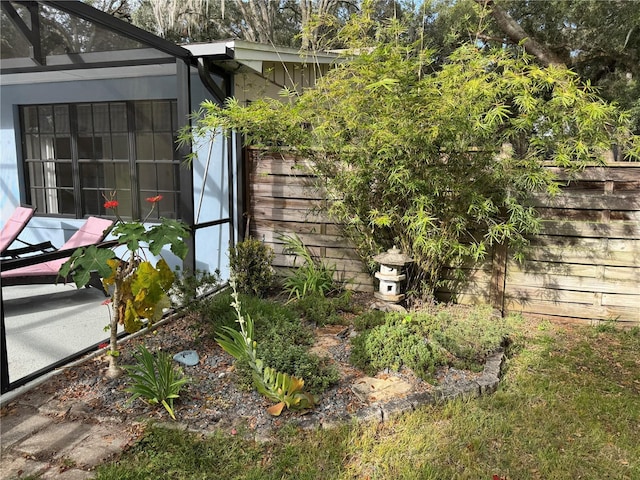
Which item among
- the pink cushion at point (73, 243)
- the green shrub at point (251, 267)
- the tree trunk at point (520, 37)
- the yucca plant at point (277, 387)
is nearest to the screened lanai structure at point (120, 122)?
the green shrub at point (251, 267)

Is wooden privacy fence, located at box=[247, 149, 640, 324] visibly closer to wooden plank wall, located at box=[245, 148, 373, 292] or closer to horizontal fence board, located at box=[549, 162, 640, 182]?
horizontal fence board, located at box=[549, 162, 640, 182]

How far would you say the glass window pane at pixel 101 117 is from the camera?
5.82 metres

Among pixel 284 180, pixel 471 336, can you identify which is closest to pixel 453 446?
pixel 471 336

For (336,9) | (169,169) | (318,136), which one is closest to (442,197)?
(318,136)

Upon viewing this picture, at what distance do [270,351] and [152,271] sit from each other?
952 millimetres

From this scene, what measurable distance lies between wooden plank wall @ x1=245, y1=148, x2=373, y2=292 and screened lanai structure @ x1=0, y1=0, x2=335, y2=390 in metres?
0.20

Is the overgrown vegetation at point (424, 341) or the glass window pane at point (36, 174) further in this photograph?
the glass window pane at point (36, 174)

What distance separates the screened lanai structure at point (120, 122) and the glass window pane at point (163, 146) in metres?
0.01

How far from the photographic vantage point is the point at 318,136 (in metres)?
3.95

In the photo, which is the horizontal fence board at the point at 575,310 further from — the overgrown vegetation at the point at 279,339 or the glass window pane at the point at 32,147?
the glass window pane at the point at 32,147

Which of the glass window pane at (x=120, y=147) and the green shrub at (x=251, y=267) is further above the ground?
the glass window pane at (x=120, y=147)

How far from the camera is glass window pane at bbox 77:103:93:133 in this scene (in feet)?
19.4

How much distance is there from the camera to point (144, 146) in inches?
223

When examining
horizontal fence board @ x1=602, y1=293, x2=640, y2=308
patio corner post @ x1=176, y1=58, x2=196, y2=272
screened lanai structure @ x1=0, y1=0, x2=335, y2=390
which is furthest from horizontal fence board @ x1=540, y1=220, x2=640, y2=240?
patio corner post @ x1=176, y1=58, x2=196, y2=272
